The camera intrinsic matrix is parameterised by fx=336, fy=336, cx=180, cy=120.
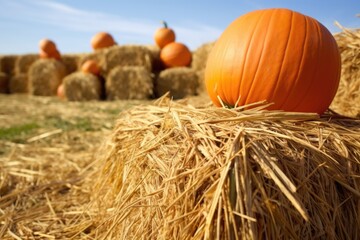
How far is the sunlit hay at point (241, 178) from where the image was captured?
1.19m

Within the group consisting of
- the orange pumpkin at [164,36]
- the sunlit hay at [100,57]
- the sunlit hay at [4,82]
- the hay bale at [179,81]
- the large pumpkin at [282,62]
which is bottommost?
the sunlit hay at [4,82]

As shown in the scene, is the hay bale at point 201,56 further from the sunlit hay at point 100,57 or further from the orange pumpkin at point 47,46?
the orange pumpkin at point 47,46

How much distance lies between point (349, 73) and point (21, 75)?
14.2 metres

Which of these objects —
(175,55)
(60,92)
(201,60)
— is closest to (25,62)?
(60,92)

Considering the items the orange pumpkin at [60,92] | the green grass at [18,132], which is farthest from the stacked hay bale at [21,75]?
the green grass at [18,132]

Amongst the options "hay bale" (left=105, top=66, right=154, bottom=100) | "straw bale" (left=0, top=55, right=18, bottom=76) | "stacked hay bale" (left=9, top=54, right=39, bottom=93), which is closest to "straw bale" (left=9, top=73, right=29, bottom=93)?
"stacked hay bale" (left=9, top=54, right=39, bottom=93)

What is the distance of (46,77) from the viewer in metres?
12.3

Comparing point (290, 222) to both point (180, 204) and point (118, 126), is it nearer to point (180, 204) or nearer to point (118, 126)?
point (180, 204)

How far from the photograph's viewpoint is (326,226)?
138 centimetres

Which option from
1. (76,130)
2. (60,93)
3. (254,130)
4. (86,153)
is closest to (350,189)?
(254,130)

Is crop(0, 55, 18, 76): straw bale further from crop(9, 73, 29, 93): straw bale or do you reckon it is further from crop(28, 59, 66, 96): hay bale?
crop(28, 59, 66, 96): hay bale

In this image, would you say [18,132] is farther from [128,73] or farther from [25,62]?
[25,62]

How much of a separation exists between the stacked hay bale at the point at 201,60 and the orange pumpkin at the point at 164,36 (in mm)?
1180

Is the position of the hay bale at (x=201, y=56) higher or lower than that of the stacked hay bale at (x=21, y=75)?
higher
